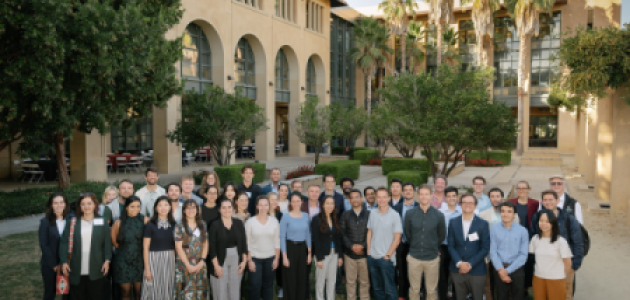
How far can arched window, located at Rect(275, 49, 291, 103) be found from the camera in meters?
34.8

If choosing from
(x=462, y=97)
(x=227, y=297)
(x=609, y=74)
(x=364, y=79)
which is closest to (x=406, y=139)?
(x=462, y=97)

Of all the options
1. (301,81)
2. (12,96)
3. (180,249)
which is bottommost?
(180,249)

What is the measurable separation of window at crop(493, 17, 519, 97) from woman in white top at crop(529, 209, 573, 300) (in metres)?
42.5

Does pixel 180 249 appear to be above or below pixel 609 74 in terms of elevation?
below

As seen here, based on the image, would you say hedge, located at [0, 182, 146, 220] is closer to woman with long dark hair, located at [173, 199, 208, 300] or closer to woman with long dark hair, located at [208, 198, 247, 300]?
A: woman with long dark hair, located at [173, 199, 208, 300]

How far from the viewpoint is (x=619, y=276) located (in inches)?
311

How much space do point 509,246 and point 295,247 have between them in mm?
2902

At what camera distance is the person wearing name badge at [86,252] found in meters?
5.59

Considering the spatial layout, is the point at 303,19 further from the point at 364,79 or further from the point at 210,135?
the point at 210,135

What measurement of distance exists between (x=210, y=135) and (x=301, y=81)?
17250 mm

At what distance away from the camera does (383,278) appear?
6.33 m

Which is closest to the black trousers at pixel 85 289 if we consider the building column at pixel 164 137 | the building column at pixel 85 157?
the building column at pixel 85 157

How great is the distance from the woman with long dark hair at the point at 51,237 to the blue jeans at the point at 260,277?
2436mm

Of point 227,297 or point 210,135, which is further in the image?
point 210,135
